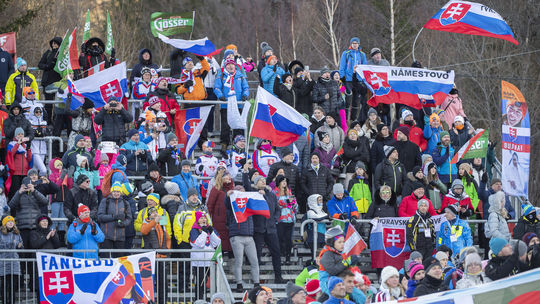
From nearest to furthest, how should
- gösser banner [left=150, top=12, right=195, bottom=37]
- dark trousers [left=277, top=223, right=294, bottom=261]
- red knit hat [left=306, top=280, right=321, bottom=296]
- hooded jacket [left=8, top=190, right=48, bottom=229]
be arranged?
red knit hat [left=306, top=280, right=321, bottom=296] → hooded jacket [left=8, top=190, right=48, bottom=229] → dark trousers [left=277, top=223, right=294, bottom=261] → gösser banner [left=150, top=12, right=195, bottom=37]

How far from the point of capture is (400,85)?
984 inches

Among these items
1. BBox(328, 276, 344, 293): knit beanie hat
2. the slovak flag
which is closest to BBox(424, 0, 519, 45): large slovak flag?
the slovak flag

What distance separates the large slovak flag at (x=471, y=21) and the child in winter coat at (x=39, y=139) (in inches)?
310

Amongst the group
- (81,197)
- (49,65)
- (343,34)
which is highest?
(343,34)

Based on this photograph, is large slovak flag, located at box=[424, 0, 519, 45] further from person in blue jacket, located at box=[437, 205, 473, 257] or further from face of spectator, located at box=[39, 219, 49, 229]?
face of spectator, located at box=[39, 219, 49, 229]

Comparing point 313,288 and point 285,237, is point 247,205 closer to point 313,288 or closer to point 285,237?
point 285,237

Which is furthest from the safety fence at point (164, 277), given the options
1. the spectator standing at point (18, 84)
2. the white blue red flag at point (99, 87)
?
the spectator standing at point (18, 84)

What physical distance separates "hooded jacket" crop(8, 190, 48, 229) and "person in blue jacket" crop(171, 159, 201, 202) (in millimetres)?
2231

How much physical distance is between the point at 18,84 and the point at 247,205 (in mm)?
6741

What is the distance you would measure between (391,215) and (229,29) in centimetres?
3816

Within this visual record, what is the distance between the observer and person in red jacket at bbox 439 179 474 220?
21.9m

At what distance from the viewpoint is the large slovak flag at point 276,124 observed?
2250cm

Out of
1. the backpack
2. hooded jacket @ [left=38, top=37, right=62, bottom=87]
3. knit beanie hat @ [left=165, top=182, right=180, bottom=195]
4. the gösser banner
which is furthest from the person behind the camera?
the gösser banner

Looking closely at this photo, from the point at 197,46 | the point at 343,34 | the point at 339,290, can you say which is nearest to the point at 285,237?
the point at 197,46
